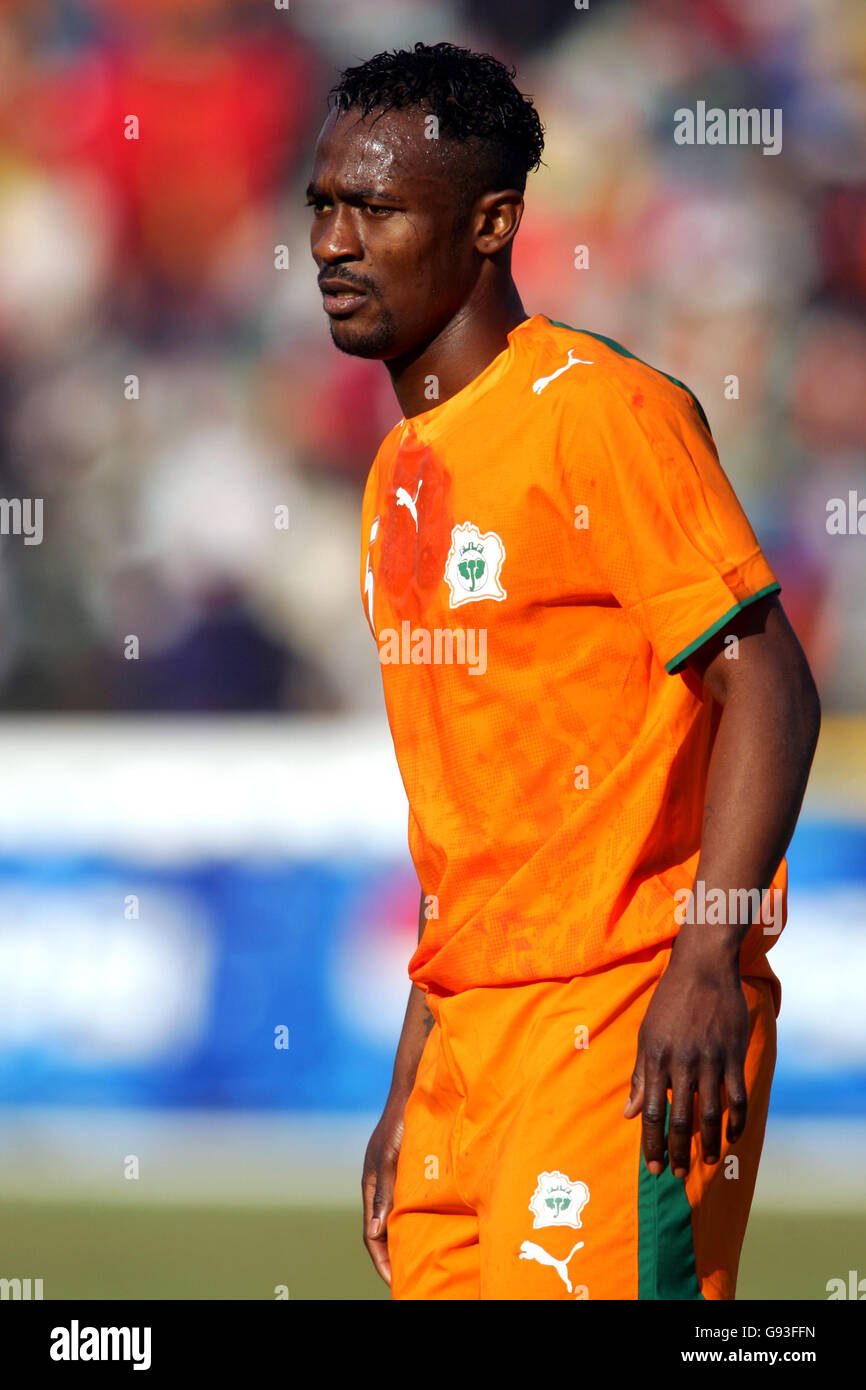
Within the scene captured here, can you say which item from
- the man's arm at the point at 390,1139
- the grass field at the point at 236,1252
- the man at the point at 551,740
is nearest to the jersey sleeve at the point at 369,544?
the man at the point at 551,740

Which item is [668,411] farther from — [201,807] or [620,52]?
[620,52]

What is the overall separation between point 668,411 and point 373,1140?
1194mm

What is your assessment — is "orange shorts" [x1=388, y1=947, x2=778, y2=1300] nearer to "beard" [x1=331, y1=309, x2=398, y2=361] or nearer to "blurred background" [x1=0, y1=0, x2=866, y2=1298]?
"beard" [x1=331, y1=309, x2=398, y2=361]

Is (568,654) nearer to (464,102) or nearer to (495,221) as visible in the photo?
(495,221)

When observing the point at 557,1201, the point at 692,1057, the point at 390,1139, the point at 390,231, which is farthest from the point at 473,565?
the point at 390,1139

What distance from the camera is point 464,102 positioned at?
230 centimetres

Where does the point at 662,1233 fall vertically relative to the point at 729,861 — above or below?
below

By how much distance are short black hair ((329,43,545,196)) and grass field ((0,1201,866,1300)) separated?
2.81 metres

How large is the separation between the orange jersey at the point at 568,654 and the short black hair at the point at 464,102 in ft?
0.97

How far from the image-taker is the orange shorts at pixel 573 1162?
1.98m

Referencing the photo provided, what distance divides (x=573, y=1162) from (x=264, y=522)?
180 inches

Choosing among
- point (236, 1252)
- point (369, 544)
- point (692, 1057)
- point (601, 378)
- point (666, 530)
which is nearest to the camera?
point (692, 1057)

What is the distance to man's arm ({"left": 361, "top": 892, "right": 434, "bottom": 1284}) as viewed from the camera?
8.14 feet

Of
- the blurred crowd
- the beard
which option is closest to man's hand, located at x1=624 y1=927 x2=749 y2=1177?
the beard
